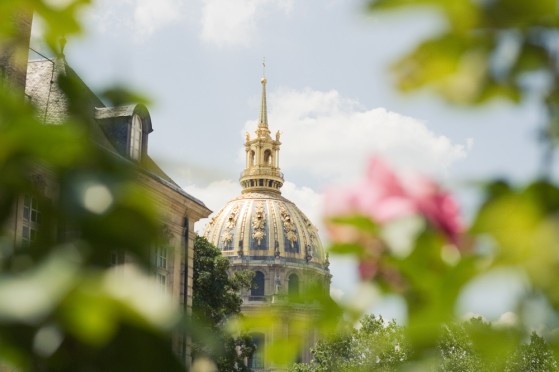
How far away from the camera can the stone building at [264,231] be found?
11100cm

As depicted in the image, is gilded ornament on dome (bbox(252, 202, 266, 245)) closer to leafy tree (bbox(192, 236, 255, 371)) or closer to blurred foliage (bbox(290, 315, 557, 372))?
blurred foliage (bbox(290, 315, 557, 372))

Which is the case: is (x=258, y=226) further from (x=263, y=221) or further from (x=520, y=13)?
(x=520, y=13)

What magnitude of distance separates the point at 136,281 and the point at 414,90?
607mm

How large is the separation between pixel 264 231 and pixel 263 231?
0.13 m

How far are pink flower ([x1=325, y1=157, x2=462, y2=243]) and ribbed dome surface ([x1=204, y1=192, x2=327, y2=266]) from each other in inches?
4352

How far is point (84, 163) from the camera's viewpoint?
4.37 ft

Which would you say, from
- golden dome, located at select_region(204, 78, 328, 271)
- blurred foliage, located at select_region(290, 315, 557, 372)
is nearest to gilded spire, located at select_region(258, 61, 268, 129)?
golden dome, located at select_region(204, 78, 328, 271)

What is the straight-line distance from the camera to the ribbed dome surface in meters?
113

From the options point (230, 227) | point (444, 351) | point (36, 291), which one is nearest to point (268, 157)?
point (230, 227)

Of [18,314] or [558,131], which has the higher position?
[558,131]

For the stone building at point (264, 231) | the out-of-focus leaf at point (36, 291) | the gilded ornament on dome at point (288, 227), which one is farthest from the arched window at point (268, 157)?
the out-of-focus leaf at point (36, 291)

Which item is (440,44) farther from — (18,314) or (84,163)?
(18,314)

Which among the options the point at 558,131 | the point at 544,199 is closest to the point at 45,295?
the point at 544,199

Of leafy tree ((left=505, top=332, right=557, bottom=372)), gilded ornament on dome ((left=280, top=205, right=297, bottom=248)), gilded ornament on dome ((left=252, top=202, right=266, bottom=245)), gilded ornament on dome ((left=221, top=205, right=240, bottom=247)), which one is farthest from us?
gilded ornament on dome ((left=280, top=205, right=297, bottom=248))
